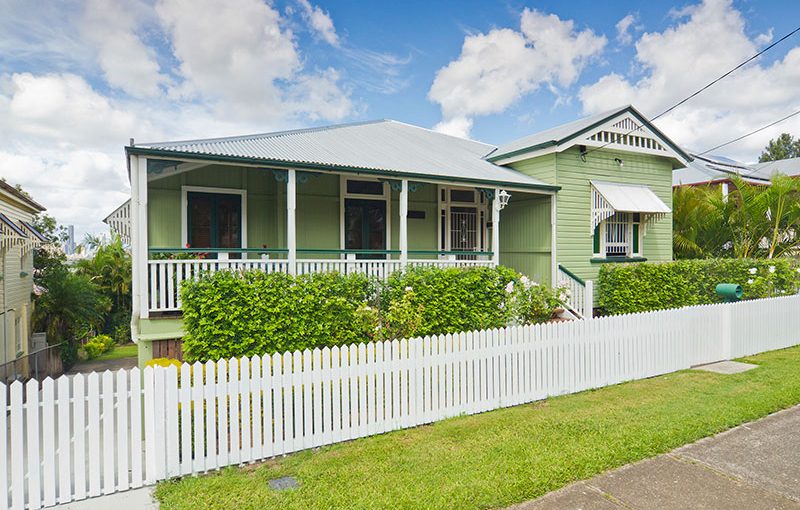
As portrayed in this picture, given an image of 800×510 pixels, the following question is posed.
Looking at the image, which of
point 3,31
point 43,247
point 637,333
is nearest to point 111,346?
point 43,247

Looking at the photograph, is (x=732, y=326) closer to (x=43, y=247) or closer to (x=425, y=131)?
(x=425, y=131)

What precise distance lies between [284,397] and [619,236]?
483 inches

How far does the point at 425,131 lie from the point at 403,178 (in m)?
7.31

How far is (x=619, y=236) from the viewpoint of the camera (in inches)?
550

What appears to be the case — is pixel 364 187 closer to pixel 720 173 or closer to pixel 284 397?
pixel 284 397

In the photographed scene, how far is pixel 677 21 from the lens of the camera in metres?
12.5

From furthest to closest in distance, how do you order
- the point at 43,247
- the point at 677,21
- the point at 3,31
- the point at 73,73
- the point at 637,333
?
the point at 43,247 → the point at 73,73 → the point at 677,21 → the point at 3,31 → the point at 637,333

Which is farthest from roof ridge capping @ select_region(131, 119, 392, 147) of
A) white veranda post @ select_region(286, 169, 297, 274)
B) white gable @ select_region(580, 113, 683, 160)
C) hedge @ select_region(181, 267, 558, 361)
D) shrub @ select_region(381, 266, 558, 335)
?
white gable @ select_region(580, 113, 683, 160)

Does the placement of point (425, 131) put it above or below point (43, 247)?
above

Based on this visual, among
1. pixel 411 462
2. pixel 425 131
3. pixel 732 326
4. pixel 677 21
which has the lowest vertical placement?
pixel 411 462

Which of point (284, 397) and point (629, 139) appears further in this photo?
point (629, 139)

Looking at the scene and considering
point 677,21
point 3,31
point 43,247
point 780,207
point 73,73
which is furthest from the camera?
point 43,247

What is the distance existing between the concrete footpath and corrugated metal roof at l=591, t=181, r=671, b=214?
849 cm

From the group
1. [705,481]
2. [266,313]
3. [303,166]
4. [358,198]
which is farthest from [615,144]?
[266,313]
